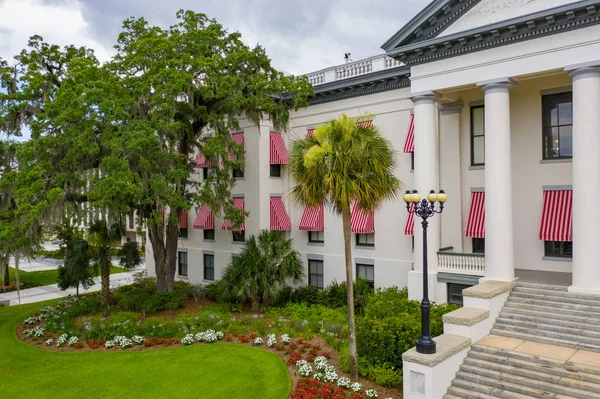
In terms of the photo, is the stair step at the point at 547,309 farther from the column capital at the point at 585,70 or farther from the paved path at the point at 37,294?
the paved path at the point at 37,294

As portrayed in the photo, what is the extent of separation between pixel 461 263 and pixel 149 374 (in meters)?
12.6

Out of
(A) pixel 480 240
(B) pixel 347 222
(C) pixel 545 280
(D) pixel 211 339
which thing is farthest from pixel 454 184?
(D) pixel 211 339

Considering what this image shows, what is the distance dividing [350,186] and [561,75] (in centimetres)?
1096

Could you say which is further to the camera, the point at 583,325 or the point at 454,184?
the point at 454,184

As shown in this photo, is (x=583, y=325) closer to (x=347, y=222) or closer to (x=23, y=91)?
(x=347, y=222)

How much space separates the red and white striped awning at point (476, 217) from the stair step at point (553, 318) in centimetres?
487

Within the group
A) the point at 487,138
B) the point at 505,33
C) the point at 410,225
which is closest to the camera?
the point at 505,33

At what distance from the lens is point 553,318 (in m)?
14.2

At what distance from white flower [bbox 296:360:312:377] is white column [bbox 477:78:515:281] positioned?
25.7 feet

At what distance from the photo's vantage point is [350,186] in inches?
477

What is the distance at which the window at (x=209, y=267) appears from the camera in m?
28.7

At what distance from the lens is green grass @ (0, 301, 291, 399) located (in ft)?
43.3

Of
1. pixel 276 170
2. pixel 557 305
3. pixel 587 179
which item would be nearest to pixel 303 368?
pixel 557 305

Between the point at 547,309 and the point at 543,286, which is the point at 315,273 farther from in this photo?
the point at 547,309
